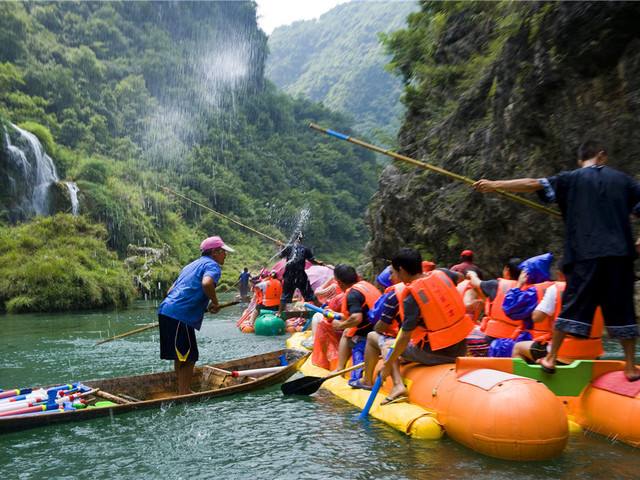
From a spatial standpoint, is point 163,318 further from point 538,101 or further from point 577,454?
point 538,101

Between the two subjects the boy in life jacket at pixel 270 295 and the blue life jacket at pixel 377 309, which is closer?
the blue life jacket at pixel 377 309

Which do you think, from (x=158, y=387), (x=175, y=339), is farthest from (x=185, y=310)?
(x=158, y=387)

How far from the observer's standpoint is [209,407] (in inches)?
234

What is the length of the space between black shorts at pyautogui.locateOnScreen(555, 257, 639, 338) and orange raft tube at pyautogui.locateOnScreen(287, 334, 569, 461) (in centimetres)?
58

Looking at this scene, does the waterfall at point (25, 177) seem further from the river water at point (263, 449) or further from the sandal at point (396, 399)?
the sandal at point (396, 399)

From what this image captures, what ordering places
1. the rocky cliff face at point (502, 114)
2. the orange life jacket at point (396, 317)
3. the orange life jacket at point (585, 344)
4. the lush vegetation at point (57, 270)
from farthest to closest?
1. the lush vegetation at point (57, 270)
2. the rocky cliff face at point (502, 114)
3. the orange life jacket at point (396, 317)
4. the orange life jacket at point (585, 344)

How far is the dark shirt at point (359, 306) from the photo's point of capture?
246 inches

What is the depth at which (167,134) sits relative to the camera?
61438 mm

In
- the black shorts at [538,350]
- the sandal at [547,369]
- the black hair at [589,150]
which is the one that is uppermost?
the black hair at [589,150]

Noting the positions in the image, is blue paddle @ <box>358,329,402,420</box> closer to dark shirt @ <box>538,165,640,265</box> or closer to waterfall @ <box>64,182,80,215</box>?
dark shirt @ <box>538,165,640,265</box>

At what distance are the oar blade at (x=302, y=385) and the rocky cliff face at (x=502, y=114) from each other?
18.5ft

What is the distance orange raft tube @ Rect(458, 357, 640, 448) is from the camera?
4.26 metres

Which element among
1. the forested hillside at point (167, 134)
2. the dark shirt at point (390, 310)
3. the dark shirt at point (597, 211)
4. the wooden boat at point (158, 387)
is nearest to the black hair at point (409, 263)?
the dark shirt at point (390, 310)

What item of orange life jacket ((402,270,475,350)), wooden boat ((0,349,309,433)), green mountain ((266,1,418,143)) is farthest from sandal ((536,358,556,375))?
green mountain ((266,1,418,143))
